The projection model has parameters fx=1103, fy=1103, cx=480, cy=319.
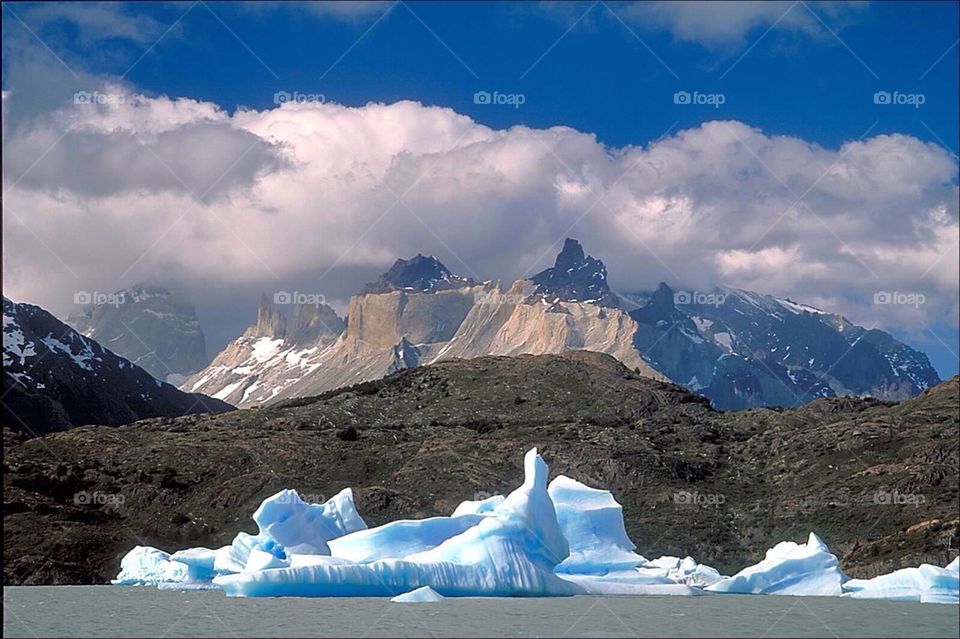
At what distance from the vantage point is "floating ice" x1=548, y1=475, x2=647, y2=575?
59.0m

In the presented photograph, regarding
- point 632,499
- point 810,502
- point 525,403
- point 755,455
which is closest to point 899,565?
point 810,502

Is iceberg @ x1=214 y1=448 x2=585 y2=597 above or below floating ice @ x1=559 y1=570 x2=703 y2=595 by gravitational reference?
above

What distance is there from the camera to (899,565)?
68250mm

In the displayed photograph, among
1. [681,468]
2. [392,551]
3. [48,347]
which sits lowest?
[392,551]

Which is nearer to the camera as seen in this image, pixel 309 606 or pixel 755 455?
pixel 309 606

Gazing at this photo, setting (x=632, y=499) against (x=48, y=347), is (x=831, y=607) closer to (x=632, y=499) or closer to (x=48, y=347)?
(x=632, y=499)

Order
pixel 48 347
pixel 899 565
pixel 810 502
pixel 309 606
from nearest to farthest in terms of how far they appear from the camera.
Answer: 1. pixel 309 606
2. pixel 899 565
3. pixel 810 502
4. pixel 48 347

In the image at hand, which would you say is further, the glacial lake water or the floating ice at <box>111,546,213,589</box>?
the floating ice at <box>111,546,213,589</box>

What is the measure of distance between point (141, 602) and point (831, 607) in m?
29.4

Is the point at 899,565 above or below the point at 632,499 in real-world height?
below

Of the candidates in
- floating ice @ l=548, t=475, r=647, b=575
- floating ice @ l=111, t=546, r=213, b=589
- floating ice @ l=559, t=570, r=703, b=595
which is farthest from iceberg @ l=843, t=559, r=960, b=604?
floating ice @ l=111, t=546, r=213, b=589

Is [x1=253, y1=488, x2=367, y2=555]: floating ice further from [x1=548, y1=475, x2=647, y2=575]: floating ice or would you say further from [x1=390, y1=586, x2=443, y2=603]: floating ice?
[x1=390, y1=586, x2=443, y2=603]: floating ice

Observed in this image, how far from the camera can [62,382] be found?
15500 cm

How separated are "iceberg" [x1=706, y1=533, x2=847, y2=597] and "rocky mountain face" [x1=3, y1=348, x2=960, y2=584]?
16.9m
